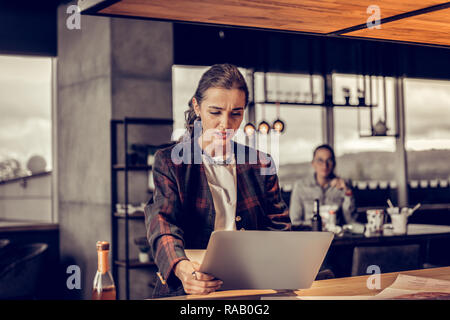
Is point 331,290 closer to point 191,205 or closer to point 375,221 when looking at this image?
point 191,205

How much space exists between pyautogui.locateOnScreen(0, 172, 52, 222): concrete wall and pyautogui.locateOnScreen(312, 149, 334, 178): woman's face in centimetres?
317

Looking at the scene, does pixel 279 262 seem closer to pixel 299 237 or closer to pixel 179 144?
pixel 299 237

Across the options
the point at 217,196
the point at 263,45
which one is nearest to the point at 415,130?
the point at 263,45

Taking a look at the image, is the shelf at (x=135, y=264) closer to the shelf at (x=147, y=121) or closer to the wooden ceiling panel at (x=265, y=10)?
the shelf at (x=147, y=121)

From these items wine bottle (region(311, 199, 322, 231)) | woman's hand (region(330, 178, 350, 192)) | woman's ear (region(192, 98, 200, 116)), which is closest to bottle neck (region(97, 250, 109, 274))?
woman's ear (region(192, 98, 200, 116))

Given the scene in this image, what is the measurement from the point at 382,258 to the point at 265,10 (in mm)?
1929

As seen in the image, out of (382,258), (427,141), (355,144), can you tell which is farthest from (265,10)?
(427,141)

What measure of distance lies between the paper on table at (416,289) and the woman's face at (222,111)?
76cm

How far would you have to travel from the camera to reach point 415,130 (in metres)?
8.27

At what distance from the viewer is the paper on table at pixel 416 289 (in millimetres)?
1608

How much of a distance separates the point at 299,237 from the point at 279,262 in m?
0.10

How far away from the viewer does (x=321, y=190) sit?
5.04 metres

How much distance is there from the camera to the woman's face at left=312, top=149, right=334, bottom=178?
503cm

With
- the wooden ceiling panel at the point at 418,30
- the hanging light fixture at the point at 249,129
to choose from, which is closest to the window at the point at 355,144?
the hanging light fixture at the point at 249,129
